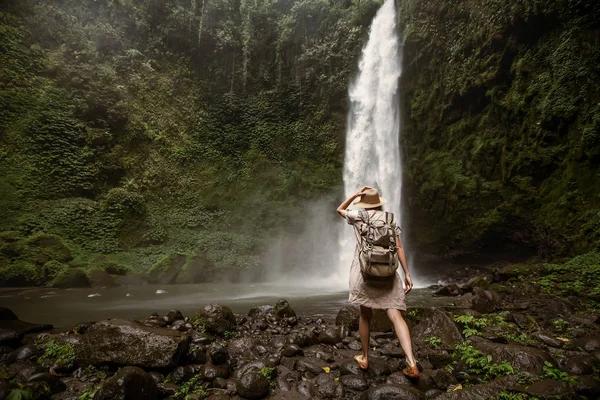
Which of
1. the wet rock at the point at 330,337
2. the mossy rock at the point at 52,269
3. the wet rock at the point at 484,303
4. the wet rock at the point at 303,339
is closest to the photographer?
the wet rock at the point at 303,339

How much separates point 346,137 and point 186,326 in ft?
49.3

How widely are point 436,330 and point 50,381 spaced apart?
4.05 meters

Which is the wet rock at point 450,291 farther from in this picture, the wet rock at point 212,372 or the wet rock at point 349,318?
the wet rock at point 212,372

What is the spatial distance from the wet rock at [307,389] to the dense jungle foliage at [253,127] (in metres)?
8.52

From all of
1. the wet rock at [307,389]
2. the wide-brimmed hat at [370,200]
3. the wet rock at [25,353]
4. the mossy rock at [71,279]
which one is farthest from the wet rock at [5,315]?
the mossy rock at [71,279]

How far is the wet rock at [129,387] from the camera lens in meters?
2.23

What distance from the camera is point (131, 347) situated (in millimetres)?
2936

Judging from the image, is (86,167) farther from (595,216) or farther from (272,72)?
(595,216)

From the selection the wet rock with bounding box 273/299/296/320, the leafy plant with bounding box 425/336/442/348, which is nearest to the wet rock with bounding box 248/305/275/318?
the wet rock with bounding box 273/299/296/320

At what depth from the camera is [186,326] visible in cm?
422

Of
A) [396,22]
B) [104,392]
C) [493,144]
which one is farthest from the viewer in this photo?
[396,22]

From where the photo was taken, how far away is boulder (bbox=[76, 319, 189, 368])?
9.42ft

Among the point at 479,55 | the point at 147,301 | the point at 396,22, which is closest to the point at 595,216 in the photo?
the point at 479,55

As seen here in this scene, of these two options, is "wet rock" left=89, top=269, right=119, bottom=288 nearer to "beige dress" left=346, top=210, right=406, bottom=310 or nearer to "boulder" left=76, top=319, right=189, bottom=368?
"boulder" left=76, top=319, right=189, bottom=368
